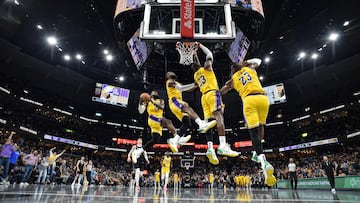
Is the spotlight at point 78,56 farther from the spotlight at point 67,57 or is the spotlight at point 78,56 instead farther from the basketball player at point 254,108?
the basketball player at point 254,108

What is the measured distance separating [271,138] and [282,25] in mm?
23688

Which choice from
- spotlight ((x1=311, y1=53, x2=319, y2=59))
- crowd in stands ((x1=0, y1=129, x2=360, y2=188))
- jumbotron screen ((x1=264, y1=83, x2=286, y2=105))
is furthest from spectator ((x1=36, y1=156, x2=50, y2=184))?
spotlight ((x1=311, y1=53, x2=319, y2=59))

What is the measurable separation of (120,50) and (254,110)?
57.5 feet

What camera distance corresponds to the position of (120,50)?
19906 millimetres

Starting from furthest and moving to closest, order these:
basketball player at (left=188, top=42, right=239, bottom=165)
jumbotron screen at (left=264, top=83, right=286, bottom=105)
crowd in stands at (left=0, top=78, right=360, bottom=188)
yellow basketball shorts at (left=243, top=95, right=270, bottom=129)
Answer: jumbotron screen at (left=264, top=83, right=286, bottom=105) < crowd in stands at (left=0, top=78, right=360, bottom=188) < basketball player at (left=188, top=42, right=239, bottom=165) < yellow basketball shorts at (left=243, top=95, right=270, bottom=129)

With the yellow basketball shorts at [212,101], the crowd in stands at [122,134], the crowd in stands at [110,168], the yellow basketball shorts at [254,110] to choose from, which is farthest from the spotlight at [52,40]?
the yellow basketball shorts at [254,110]

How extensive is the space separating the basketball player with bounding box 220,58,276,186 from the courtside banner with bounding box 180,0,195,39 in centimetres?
335

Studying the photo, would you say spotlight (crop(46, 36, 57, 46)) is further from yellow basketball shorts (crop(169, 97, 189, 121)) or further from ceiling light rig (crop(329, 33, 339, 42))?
ceiling light rig (crop(329, 33, 339, 42))

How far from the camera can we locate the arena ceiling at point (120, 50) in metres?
16.5

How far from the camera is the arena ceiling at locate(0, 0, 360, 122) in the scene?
16.5 metres

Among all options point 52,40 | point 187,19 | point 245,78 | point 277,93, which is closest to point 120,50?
point 52,40

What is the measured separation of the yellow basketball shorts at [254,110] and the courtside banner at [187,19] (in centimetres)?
397

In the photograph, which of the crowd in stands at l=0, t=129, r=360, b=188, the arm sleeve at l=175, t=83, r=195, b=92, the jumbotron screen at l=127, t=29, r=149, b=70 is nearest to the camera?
the arm sleeve at l=175, t=83, r=195, b=92

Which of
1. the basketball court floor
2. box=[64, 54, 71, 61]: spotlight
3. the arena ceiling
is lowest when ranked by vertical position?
the basketball court floor
